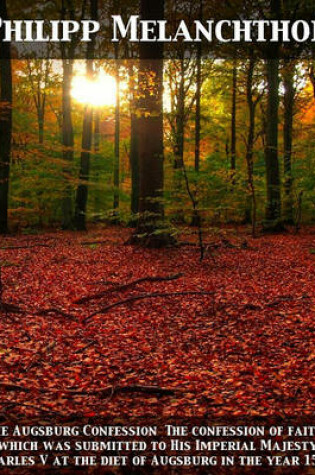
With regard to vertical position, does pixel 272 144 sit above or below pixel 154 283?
above

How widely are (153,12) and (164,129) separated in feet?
10.5

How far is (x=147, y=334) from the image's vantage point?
5.61 meters

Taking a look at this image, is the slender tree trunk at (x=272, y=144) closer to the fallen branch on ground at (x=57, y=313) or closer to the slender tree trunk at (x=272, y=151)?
the slender tree trunk at (x=272, y=151)

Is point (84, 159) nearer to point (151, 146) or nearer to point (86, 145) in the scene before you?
point (86, 145)

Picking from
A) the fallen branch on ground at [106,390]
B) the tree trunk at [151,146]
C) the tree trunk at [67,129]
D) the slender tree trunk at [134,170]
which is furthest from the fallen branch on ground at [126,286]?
the tree trunk at [67,129]

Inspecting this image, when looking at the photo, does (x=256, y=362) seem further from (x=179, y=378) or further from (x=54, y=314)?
(x=54, y=314)

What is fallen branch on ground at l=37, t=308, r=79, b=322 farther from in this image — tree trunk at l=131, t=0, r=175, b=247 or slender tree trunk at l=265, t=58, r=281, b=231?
slender tree trunk at l=265, t=58, r=281, b=231

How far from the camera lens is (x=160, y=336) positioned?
5539mm

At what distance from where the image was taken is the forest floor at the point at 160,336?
3.78m

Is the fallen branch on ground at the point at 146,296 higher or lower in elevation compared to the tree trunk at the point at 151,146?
lower

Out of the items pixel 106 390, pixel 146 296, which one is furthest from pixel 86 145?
pixel 106 390

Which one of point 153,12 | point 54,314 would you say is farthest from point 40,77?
point 54,314

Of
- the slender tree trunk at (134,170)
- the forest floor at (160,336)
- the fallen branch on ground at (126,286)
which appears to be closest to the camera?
the forest floor at (160,336)

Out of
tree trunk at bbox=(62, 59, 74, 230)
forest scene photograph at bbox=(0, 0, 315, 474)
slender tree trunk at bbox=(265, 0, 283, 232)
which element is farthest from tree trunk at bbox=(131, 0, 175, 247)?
tree trunk at bbox=(62, 59, 74, 230)
